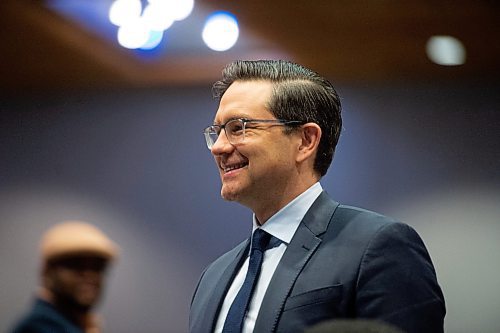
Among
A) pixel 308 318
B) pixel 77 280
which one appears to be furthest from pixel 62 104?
pixel 77 280

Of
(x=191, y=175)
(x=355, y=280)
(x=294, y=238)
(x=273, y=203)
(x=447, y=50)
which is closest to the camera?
(x=355, y=280)

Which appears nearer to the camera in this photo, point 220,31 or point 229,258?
point 229,258

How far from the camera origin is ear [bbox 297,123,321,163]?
1.58 m

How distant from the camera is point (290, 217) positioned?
5.01 feet

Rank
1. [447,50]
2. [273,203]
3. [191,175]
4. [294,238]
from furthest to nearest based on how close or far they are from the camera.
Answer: [191,175] → [447,50] → [273,203] → [294,238]

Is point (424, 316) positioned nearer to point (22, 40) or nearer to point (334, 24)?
point (334, 24)

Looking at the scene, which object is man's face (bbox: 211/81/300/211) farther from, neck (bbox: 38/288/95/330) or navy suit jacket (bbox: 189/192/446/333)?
neck (bbox: 38/288/95/330)

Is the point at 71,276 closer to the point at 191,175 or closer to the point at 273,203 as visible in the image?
the point at 273,203

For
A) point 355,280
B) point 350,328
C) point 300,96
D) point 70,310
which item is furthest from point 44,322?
point 300,96

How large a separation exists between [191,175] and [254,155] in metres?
2.03

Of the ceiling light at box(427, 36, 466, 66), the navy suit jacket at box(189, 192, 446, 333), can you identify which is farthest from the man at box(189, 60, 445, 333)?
the ceiling light at box(427, 36, 466, 66)

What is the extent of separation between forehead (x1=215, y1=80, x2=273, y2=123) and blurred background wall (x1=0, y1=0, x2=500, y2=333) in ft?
6.11

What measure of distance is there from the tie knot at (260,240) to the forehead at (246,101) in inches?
8.7

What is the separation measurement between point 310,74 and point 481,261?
2.03 metres
